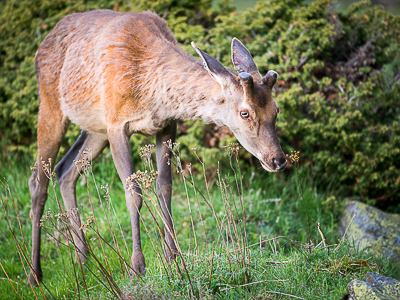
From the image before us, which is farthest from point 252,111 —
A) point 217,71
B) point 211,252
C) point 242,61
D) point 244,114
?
point 211,252

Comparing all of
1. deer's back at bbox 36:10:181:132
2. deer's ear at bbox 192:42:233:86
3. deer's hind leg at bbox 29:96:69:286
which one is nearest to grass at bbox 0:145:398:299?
deer's hind leg at bbox 29:96:69:286

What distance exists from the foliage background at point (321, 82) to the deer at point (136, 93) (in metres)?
1.87

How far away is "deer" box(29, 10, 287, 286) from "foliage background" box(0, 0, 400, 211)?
1872 millimetres

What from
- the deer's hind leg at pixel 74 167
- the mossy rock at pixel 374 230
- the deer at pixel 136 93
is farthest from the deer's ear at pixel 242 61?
the mossy rock at pixel 374 230

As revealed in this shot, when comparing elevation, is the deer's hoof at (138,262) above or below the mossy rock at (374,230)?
above

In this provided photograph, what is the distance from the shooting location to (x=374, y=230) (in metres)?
5.30

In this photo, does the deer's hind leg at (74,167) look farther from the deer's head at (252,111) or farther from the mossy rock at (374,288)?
the mossy rock at (374,288)

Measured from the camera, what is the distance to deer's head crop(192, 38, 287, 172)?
3479 mm

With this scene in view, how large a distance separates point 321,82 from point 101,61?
341 cm

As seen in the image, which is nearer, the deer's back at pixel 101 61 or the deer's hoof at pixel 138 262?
the deer's hoof at pixel 138 262

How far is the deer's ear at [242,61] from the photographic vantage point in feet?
12.8

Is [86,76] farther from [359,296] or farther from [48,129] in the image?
[359,296]

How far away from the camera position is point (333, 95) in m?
6.25

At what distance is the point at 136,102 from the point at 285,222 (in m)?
2.71
